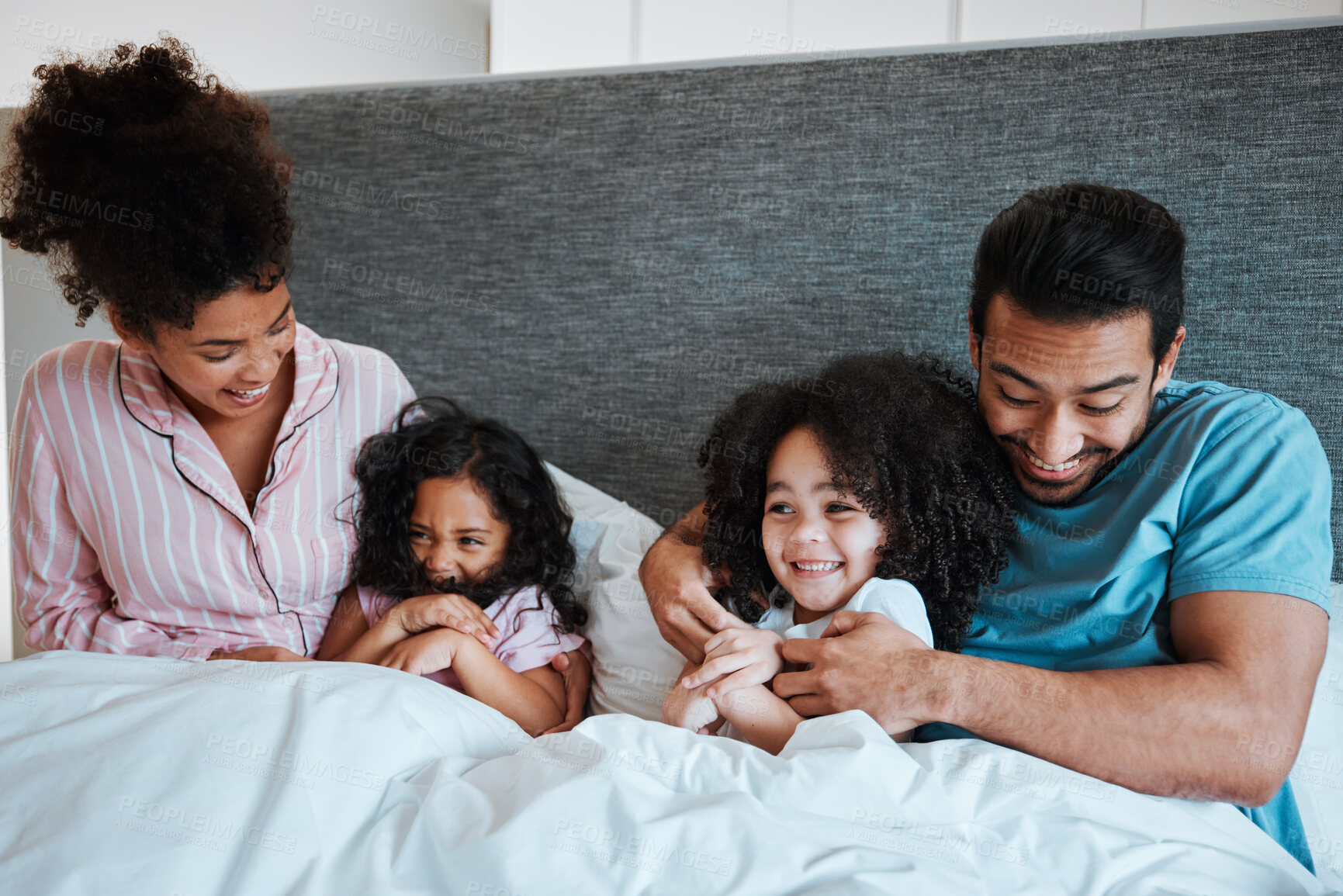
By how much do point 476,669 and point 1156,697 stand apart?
2.86 ft

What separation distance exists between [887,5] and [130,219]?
2.27m

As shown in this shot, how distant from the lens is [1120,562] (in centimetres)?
99

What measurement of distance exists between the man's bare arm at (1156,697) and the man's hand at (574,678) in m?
0.50

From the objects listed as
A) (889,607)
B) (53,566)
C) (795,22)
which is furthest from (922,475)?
(795,22)

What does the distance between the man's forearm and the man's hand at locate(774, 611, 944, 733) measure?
21 mm

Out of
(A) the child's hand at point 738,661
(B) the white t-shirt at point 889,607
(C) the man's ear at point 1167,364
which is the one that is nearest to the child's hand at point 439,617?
(A) the child's hand at point 738,661

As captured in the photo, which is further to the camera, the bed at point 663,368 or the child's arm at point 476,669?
the child's arm at point 476,669

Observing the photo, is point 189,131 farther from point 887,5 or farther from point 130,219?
point 887,5

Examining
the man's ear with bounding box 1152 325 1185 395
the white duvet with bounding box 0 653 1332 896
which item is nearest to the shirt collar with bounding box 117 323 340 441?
the white duvet with bounding box 0 653 1332 896

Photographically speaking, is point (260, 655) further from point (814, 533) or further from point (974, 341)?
point (974, 341)

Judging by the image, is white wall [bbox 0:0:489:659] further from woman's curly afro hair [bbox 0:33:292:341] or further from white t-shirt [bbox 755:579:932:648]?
white t-shirt [bbox 755:579:932:648]

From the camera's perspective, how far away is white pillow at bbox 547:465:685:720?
49.6 inches

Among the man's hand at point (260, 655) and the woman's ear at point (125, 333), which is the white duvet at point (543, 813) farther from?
the woman's ear at point (125, 333)

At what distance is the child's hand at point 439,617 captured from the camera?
1278 millimetres
